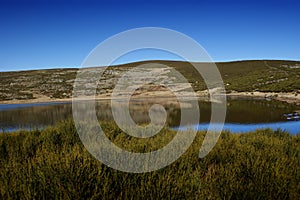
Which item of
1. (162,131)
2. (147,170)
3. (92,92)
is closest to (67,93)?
(92,92)

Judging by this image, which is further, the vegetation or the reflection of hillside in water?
the reflection of hillside in water

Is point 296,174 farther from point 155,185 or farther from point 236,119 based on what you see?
point 236,119

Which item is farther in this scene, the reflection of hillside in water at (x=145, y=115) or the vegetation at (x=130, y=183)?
the reflection of hillside in water at (x=145, y=115)

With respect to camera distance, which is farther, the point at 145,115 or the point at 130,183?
the point at 145,115

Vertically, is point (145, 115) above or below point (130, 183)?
below

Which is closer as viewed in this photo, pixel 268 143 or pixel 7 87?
pixel 268 143

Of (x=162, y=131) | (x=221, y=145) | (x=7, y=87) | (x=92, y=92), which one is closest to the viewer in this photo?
(x=221, y=145)

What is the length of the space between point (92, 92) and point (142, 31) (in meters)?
41.3

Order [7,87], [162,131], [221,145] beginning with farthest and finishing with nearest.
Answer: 1. [7,87]
2. [162,131]
3. [221,145]

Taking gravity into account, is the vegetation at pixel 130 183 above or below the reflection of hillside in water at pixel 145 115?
above

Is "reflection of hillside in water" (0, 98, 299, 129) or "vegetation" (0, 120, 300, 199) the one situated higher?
"vegetation" (0, 120, 300, 199)

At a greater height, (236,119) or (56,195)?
(56,195)

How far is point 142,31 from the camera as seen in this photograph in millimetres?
7039

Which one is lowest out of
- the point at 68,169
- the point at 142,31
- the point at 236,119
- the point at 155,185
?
the point at 236,119
